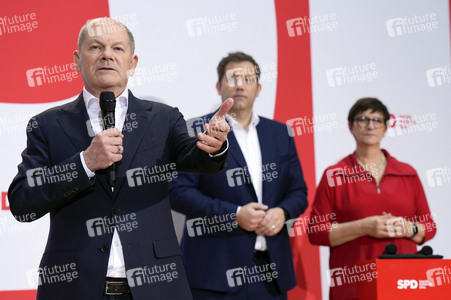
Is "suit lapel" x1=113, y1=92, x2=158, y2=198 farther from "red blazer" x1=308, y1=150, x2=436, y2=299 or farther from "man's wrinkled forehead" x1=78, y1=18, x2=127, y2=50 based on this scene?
"red blazer" x1=308, y1=150, x2=436, y2=299

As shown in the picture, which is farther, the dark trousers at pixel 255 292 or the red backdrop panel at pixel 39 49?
the red backdrop panel at pixel 39 49

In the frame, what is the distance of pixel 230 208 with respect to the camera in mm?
3195

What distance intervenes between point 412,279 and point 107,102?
1.68 m

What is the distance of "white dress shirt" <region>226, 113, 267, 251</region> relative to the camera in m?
3.38

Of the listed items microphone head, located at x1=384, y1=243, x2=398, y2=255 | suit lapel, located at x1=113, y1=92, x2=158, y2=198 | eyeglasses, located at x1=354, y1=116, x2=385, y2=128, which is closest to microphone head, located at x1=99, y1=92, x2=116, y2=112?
suit lapel, located at x1=113, y1=92, x2=158, y2=198

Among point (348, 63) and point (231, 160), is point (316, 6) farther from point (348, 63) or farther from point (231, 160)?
point (231, 160)

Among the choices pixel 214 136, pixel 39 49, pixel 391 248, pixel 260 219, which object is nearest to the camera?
pixel 214 136

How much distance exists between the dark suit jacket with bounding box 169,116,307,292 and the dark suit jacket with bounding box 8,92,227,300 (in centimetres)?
117

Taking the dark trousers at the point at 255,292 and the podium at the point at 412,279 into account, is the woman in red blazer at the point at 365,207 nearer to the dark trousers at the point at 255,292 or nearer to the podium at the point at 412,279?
the dark trousers at the point at 255,292

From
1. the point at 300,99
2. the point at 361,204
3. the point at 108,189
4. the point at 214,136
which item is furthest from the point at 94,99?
the point at 300,99

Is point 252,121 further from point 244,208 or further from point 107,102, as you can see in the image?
point 107,102

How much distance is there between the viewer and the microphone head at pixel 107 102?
76.7 inches

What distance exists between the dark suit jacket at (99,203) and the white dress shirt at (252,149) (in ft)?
4.31

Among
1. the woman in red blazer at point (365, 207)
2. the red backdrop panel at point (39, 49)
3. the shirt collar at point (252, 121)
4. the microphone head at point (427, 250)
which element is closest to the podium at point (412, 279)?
the microphone head at point (427, 250)
